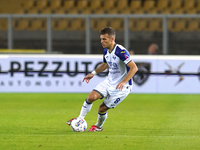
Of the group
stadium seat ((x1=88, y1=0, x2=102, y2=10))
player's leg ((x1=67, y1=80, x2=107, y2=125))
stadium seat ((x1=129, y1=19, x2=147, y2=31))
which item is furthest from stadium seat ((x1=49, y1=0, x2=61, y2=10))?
player's leg ((x1=67, y1=80, x2=107, y2=125))

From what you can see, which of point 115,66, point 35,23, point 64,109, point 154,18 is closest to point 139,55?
point 154,18

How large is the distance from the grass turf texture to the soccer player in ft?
1.42

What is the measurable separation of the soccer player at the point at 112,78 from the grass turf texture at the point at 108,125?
17.0 inches

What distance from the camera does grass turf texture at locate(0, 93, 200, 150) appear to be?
600 cm

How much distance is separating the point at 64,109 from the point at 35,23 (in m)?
5.48

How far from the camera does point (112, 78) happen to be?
706cm

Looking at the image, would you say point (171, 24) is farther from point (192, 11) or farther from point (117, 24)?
point (192, 11)

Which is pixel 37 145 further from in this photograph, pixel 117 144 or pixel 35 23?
pixel 35 23

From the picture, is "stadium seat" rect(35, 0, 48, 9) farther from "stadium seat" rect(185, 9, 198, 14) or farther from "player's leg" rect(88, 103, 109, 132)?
"player's leg" rect(88, 103, 109, 132)

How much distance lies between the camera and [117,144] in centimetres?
597

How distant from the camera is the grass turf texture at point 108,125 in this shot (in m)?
6.00

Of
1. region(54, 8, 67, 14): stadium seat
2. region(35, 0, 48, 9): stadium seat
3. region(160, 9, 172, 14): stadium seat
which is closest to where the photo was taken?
region(160, 9, 172, 14): stadium seat

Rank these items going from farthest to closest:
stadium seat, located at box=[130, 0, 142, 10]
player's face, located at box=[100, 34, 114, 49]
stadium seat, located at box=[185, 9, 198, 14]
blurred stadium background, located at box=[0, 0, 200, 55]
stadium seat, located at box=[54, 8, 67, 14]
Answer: stadium seat, located at box=[130, 0, 142, 10], stadium seat, located at box=[54, 8, 67, 14], stadium seat, located at box=[185, 9, 198, 14], blurred stadium background, located at box=[0, 0, 200, 55], player's face, located at box=[100, 34, 114, 49]

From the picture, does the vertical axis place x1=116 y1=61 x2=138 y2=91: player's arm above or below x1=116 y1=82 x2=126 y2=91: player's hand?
above
